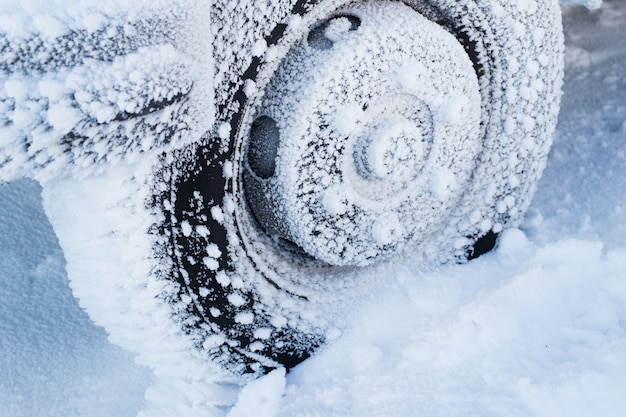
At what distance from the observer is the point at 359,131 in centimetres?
91

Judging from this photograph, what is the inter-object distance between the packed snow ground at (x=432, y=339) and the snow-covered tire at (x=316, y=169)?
0.21 feet

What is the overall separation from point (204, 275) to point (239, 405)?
22cm

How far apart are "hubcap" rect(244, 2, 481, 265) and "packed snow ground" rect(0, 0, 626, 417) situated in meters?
0.15

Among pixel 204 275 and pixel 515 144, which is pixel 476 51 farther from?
pixel 204 275

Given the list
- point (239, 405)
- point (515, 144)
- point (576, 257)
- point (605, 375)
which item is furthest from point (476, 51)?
point (239, 405)

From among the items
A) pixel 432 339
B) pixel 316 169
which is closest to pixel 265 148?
pixel 316 169

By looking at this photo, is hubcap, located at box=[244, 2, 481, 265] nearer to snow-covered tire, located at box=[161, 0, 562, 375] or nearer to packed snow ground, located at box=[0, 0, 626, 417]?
snow-covered tire, located at box=[161, 0, 562, 375]

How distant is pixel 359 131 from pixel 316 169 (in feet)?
0.27

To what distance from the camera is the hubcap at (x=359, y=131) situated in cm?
88

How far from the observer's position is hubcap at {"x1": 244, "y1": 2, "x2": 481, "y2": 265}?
879 millimetres

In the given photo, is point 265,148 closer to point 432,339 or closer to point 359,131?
point 359,131

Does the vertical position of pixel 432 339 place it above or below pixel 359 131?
below

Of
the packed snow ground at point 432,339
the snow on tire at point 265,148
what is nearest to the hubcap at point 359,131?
the snow on tire at point 265,148

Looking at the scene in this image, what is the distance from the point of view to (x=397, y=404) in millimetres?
909
